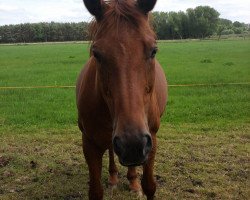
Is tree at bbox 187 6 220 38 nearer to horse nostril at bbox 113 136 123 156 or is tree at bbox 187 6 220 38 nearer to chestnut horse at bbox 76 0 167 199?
chestnut horse at bbox 76 0 167 199

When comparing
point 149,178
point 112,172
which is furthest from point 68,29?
point 149,178

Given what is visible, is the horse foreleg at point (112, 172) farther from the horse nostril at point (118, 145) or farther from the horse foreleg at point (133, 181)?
the horse nostril at point (118, 145)

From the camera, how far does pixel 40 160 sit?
586 cm

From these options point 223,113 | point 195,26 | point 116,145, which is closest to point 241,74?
point 223,113

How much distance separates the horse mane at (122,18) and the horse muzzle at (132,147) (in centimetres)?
80

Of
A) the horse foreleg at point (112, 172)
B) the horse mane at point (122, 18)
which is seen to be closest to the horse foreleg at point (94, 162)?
the horse foreleg at point (112, 172)

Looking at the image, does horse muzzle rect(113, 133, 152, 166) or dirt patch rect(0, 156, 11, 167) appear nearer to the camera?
horse muzzle rect(113, 133, 152, 166)

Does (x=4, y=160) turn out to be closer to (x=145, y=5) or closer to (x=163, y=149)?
(x=163, y=149)

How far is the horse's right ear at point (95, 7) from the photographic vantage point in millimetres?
2912

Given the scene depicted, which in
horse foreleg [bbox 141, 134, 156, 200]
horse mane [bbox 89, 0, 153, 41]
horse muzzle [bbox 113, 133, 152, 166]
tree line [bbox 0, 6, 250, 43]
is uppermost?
tree line [bbox 0, 6, 250, 43]

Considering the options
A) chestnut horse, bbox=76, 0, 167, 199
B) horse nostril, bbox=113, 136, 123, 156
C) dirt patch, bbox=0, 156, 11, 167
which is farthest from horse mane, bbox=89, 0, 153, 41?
dirt patch, bbox=0, 156, 11, 167

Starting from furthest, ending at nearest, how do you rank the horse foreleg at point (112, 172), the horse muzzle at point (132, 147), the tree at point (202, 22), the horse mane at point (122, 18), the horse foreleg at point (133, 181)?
the tree at point (202, 22) < the horse foreleg at point (112, 172) < the horse foreleg at point (133, 181) < the horse mane at point (122, 18) < the horse muzzle at point (132, 147)

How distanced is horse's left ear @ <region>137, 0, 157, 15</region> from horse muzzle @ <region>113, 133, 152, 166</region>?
1.11 meters

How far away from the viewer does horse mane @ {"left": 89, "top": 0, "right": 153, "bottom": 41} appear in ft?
8.95
